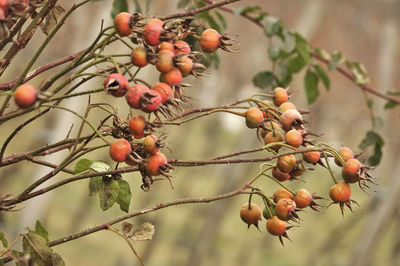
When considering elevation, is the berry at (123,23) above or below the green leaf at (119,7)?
above

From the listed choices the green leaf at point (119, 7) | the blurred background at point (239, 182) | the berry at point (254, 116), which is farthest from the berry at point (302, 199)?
the blurred background at point (239, 182)

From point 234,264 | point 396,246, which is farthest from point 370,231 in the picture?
point 234,264

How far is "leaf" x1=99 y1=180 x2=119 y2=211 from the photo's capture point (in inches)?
33.7

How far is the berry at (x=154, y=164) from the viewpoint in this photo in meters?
0.71

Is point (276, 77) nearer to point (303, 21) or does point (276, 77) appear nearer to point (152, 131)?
point (152, 131)

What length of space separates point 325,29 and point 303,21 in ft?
22.8

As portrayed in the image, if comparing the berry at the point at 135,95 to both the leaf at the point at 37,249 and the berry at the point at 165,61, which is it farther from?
the leaf at the point at 37,249

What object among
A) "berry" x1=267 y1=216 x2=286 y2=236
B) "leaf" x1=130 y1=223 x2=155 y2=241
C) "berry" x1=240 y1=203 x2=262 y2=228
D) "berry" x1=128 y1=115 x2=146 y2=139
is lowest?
"leaf" x1=130 y1=223 x2=155 y2=241

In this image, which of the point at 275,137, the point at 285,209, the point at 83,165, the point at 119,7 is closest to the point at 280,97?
the point at 275,137

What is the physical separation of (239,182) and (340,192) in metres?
3.64

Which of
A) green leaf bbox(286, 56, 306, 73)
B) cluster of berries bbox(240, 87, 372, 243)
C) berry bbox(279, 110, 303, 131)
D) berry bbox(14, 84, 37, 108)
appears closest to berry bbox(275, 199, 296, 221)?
cluster of berries bbox(240, 87, 372, 243)

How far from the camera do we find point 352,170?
2.58 ft

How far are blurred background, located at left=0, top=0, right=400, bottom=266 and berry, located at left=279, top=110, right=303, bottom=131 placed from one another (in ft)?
10.2

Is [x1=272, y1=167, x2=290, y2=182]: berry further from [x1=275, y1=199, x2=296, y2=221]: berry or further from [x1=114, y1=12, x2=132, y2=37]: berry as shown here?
[x1=114, y1=12, x2=132, y2=37]: berry
